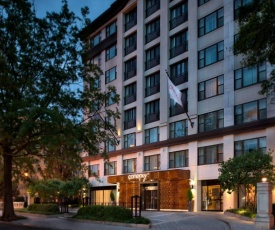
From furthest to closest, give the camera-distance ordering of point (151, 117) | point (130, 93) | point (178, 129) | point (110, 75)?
point (110, 75)
point (130, 93)
point (151, 117)
point (178, 129)

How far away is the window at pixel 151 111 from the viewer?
49188 mm

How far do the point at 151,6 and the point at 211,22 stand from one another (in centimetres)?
1135

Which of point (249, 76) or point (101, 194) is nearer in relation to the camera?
point (249, 76)

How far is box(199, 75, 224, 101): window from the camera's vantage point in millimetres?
40125

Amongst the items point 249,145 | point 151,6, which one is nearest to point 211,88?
point 249,145

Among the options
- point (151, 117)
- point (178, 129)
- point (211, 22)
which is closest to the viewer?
point (211, 22)

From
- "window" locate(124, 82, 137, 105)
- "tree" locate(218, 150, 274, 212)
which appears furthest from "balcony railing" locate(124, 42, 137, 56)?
"tree" locate(218, 150, 274, 212)

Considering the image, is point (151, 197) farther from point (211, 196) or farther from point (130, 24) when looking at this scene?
point (130, 24)

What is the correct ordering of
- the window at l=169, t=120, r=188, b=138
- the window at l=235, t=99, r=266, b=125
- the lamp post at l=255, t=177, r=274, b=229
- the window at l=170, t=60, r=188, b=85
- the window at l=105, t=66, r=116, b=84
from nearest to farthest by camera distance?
1. the lamp post at l=255, t=177, r=274, b=229
2. the window at l=235, t=99, r=266, b=125
3. the window at l=169, t=120, r=188, b=138
4. the window at l=170, t=60, r=188, b=85
5. the window at l=105, t=66, r=116, b=84

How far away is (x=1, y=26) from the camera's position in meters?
28.8

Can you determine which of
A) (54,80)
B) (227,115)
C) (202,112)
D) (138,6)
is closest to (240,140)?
(227,115)

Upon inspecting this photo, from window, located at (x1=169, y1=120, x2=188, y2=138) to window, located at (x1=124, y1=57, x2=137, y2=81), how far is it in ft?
33.5

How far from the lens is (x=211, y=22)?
4184 centimetres

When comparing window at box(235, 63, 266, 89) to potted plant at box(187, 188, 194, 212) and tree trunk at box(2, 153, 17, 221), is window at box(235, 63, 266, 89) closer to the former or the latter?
potted plant at box(187, 188, 194, 212)
